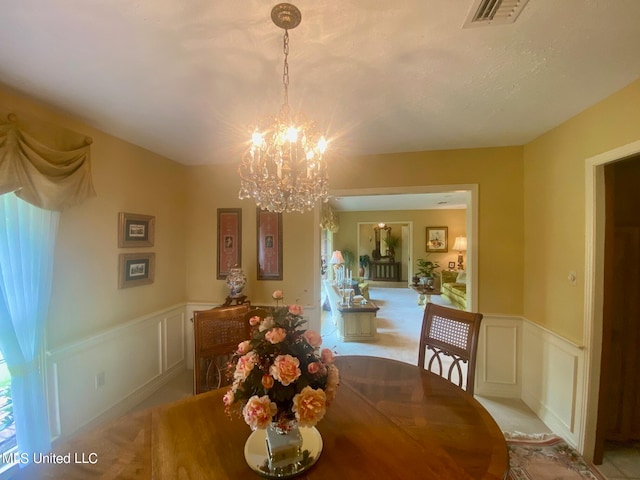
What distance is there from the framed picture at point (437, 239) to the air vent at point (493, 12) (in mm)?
7701

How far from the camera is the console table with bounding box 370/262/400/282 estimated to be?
9.37m

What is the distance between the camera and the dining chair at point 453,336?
5.46ft

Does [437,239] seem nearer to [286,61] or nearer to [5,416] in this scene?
[286,61]

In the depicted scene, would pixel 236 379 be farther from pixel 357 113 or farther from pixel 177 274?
pixel 177 274

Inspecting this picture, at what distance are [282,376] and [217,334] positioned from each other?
1103mm

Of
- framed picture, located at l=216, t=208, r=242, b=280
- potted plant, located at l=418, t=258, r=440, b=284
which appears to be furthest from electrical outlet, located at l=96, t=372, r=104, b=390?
potted plant, located at l=418, t=258, r=440, b=284

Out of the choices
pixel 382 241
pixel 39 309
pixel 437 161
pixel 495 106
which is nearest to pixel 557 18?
pixel 495 106

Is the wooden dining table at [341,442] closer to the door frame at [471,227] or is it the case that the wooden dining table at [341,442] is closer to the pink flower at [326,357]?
the pink flower at [326,357]

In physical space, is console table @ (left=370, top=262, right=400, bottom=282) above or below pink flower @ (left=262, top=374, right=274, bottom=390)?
below

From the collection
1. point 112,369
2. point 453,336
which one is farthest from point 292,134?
point 112,369

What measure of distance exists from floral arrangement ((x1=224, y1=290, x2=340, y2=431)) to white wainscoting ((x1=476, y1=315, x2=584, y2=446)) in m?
2.19

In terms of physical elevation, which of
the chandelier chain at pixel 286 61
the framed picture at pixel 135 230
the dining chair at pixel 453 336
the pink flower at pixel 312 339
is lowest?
the dining chair at pixel 453 336

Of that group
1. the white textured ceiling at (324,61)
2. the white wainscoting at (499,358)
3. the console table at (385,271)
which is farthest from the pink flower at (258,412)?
the console table at (385,271)

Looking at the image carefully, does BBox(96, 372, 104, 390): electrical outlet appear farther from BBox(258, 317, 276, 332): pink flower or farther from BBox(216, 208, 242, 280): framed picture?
BBox(258, 317, 276, 332): pink flower
